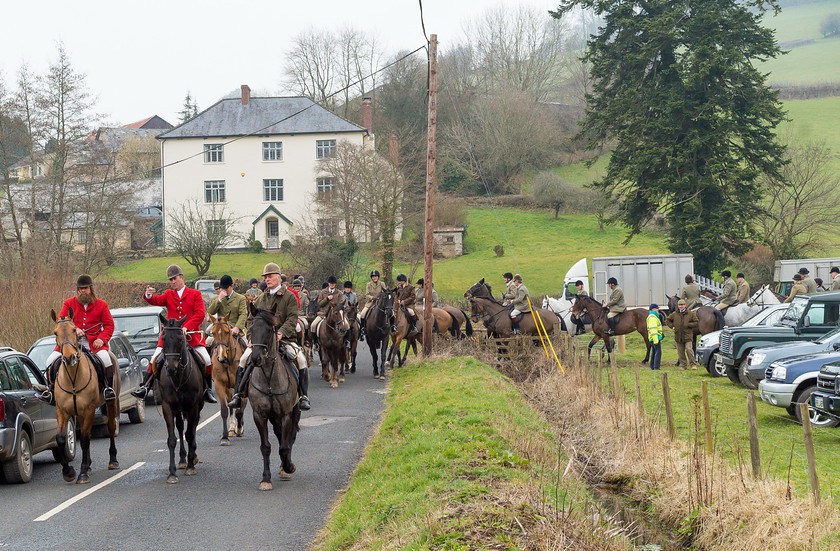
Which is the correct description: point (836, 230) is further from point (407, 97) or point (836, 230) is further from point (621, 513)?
point (621, 513)

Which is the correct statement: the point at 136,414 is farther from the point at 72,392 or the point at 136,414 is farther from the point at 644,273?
the point at 644,273

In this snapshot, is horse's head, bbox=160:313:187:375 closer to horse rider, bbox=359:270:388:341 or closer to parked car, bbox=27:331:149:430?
parked car, bbox=27:331:149:430

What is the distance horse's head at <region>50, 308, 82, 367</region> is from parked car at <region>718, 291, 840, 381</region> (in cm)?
1407

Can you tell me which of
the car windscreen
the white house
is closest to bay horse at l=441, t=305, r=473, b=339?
the car windscreen

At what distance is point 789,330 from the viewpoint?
19141 millimetres

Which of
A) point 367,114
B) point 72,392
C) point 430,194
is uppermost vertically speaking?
point 367,114

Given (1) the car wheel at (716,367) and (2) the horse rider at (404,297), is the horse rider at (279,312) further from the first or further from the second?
(1) the car wheel at (716,367)

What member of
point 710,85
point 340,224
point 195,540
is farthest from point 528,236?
point 195,540

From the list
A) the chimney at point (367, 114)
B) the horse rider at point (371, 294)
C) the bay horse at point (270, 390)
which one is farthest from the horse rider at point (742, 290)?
the chimney at point (367, 114)

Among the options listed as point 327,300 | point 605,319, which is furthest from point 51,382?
point 605,319

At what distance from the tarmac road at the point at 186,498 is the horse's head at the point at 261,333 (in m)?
1.62

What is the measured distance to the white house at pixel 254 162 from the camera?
66.7 metres

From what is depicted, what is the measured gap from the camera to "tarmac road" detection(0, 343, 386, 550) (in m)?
7.86

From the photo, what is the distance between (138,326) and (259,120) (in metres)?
51.2
